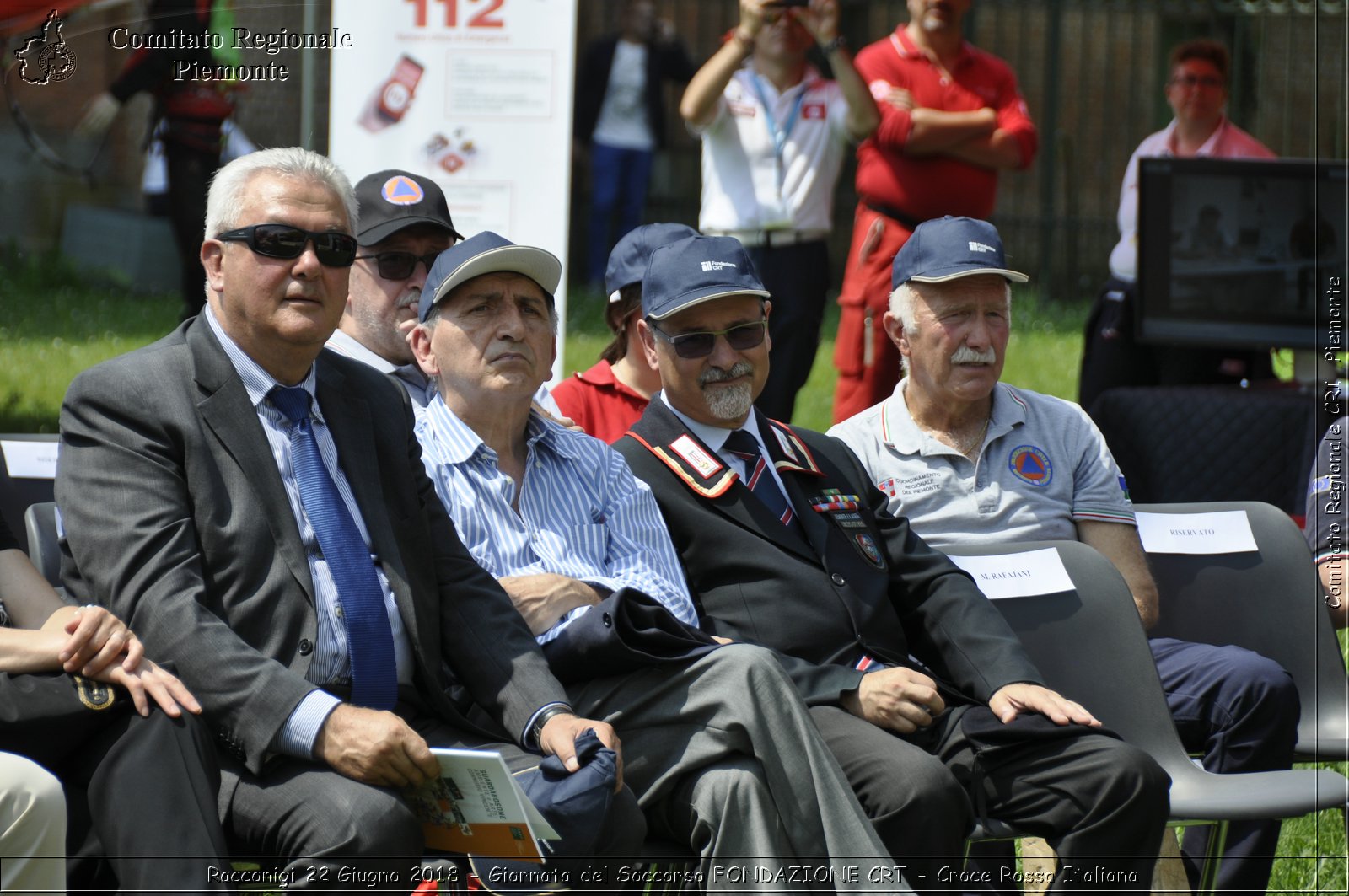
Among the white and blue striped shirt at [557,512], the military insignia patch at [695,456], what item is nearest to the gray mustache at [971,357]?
the military insignia patch at [695,456]

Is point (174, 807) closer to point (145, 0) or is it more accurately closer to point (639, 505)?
point (639, 505)

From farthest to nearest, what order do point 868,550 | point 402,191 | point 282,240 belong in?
point 402,191 → point 868,550 → point 282,240

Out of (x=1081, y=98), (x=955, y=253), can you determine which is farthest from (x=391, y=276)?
(x=1081, y=98)

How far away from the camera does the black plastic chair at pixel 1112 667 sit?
3826 millimetres

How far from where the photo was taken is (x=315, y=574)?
3186 mm

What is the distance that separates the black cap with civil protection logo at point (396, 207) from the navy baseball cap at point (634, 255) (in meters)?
0.59

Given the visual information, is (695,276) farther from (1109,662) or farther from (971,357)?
(1109,662)

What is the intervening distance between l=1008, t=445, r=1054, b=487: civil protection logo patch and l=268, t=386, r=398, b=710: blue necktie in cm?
200

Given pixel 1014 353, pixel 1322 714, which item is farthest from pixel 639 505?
pixel 1014 353

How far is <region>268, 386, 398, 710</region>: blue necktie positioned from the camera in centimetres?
319

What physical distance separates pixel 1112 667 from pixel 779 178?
3.83m

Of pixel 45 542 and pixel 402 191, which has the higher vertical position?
pixel 402 191

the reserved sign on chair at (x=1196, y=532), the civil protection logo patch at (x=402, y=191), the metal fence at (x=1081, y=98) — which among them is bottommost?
the reserved sign on chair at (x=1196, y=532)

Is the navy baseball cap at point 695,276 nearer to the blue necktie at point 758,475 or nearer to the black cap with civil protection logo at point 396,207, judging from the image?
the blue necktie at point 758,475
